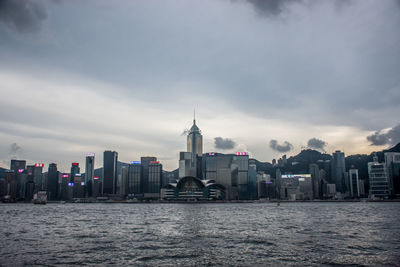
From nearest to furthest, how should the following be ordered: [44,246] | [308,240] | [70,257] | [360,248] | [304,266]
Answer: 1. [304,266]
2. [70,257]
3. [360,248]
4. [44,246]
5. [308,240]

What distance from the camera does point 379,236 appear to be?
51125 mm

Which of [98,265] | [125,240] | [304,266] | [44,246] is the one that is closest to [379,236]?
[304,266]

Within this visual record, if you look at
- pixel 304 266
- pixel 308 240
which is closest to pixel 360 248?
pixel 308 240

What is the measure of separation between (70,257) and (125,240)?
1368 cm

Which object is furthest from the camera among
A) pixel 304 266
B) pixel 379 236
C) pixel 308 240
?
pixel 379 236

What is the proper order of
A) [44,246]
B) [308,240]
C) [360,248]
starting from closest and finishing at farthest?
[360,248] < [44,246] < [308,240]

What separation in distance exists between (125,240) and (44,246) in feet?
35.4

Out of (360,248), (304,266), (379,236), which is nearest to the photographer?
(304,266)

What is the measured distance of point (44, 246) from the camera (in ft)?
141

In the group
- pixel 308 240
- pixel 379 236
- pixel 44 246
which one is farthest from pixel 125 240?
pixel 379 236

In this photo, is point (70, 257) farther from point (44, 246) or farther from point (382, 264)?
point (382, 264)

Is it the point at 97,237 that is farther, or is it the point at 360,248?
the point at 97,237

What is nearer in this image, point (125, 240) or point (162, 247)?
point (162, 247)

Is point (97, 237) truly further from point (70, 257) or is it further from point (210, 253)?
point (210, 253)
